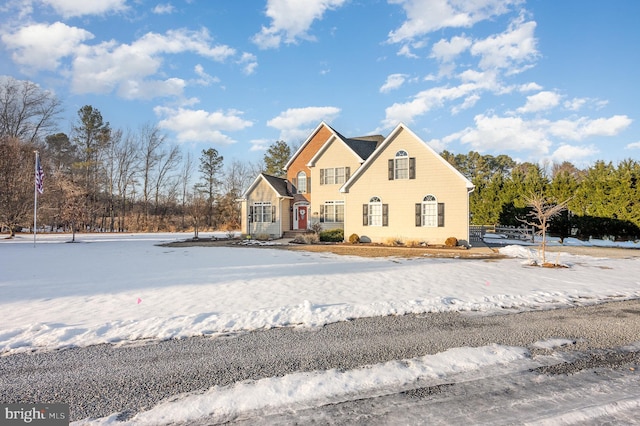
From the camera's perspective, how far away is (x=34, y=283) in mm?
8250

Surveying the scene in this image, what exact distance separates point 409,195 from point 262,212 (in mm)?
11497

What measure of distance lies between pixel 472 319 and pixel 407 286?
2558 mm

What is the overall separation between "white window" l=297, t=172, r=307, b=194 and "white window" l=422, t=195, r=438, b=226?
993 cm

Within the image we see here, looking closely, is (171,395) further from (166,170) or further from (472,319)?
(166,170)

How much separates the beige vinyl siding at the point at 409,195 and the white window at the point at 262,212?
697 cm

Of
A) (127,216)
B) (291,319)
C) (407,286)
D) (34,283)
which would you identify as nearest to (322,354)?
(291,319)

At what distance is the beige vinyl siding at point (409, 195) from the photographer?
57.9ft

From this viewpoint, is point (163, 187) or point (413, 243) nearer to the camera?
point (413, 243)

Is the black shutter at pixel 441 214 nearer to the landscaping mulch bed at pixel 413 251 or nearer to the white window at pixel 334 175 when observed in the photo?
the landscaping mulch bed at pixel 413 251

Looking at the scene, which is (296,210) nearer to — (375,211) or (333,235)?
(333,235)

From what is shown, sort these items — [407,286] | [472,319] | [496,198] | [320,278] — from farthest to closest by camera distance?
[496,198]
[320,278]
[407,286]
[472,319]

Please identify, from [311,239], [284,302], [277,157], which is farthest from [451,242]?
[277,157]

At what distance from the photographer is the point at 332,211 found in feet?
75.5

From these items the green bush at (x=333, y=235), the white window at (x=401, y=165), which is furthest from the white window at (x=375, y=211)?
the green bush at (x=333, y=235)
